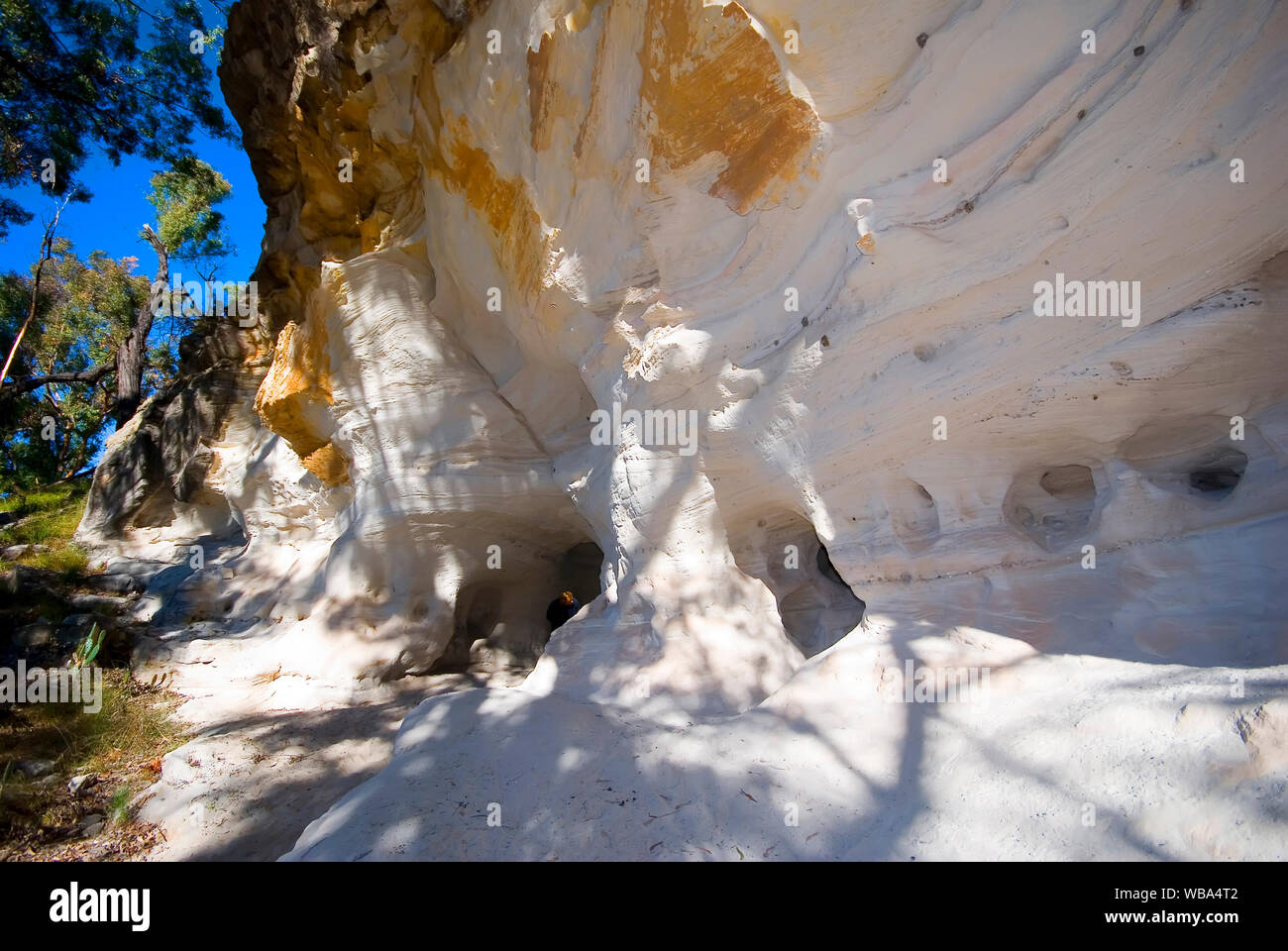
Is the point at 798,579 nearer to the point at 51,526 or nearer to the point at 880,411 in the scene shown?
the point at 880,411

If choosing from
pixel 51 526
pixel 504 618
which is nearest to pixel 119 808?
pixel 504 618

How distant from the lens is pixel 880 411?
9.98ft

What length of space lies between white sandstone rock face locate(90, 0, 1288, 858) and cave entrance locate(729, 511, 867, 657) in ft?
0.09

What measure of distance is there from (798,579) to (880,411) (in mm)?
1671

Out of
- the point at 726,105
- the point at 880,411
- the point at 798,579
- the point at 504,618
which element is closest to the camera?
the point at 880,411

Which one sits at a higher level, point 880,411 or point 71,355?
point 71,355

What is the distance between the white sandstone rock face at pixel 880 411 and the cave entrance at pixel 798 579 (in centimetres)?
3

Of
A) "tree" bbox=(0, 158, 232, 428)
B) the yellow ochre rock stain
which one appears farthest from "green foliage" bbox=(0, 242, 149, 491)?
the yellow ochre rock stain

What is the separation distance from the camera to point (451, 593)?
618 centimetres

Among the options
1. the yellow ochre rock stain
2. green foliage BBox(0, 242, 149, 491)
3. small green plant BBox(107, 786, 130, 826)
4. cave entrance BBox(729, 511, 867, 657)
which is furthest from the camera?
green foliage BBox(0, 242, 149, 491)

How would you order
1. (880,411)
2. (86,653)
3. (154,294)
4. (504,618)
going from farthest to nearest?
(154,294) → (504,618) → (86,653) → (880,411)

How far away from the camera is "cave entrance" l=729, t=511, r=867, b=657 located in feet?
13.8

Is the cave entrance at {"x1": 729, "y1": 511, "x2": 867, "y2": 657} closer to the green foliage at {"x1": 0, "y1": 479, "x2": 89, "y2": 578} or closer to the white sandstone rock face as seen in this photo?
the white sandstone rock face
